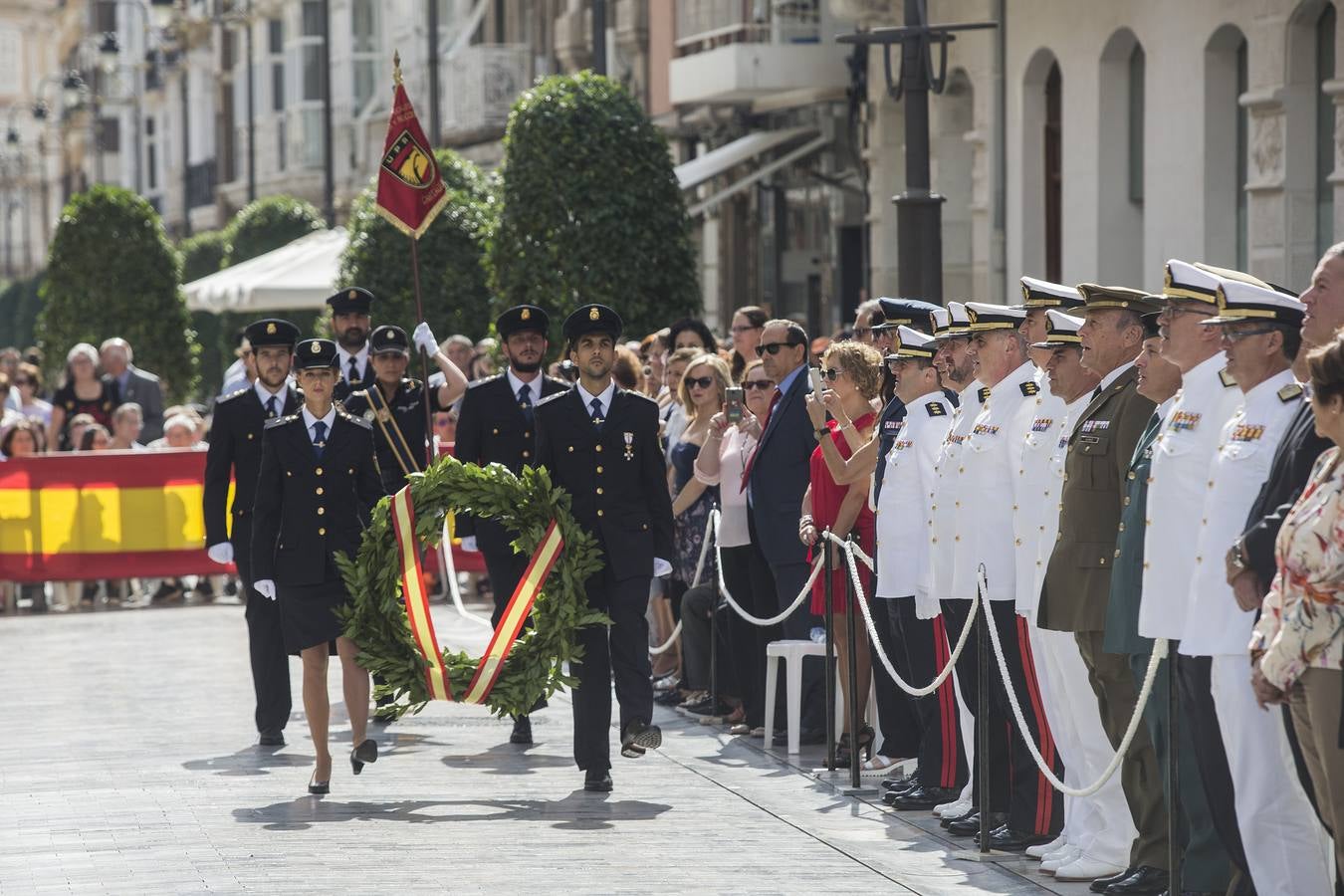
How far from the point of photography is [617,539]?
11281mm

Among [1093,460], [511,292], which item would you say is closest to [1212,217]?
[511,292]

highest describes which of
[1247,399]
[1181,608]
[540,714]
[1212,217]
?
[1212,217]

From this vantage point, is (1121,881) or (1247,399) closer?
(1247,399)

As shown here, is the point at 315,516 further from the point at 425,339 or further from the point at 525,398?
the point at 425,339

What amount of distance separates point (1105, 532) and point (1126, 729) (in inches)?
26.4

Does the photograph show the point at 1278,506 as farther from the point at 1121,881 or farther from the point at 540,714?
the point at 540,714

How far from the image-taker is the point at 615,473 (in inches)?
446

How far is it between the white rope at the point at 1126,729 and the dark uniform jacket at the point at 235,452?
5161 mm

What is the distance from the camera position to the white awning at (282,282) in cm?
2919

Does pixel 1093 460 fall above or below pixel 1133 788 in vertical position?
above

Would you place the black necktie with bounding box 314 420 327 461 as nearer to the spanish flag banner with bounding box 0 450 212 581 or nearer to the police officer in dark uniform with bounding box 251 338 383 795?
the police officer in dark uniform with bounding box 251 338 383 795

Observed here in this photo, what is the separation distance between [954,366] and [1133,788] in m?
2.08

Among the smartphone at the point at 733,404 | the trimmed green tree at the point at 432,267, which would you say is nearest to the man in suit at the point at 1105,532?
the smartphone at the point at 733,404

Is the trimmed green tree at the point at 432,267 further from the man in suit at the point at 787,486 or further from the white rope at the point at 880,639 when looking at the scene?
the white rope at the point at 880,639
